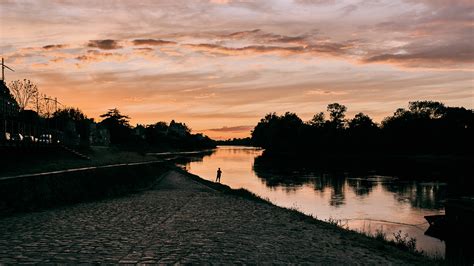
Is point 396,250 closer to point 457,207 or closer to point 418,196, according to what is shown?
point 457,207

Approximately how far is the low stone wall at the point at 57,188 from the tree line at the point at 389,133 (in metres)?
119

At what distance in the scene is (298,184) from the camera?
52000 mm

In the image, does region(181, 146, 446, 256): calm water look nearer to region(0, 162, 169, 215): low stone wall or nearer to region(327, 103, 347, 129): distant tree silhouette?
region(0, 162, 169, 215): low stone wall

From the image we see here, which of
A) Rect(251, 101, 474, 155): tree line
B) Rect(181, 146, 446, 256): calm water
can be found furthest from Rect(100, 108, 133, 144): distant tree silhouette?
Rect(181, 146, 446, 256): calm water

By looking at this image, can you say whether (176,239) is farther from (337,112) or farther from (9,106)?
(337,112)

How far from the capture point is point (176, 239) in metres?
12.8

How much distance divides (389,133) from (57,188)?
142161 mm

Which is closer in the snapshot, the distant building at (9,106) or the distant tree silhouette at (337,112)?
the distant building at (9,106)

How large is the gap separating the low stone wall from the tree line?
391 ft

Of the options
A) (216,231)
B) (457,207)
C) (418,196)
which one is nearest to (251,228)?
(216,231)

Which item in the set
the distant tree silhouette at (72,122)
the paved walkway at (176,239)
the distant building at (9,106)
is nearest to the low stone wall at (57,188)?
the paved walkway at (176,239)

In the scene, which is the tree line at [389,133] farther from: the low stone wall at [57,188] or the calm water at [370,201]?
the low stone wall at [57,188]

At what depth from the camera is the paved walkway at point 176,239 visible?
419 inches

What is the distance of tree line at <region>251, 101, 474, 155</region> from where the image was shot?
133m
